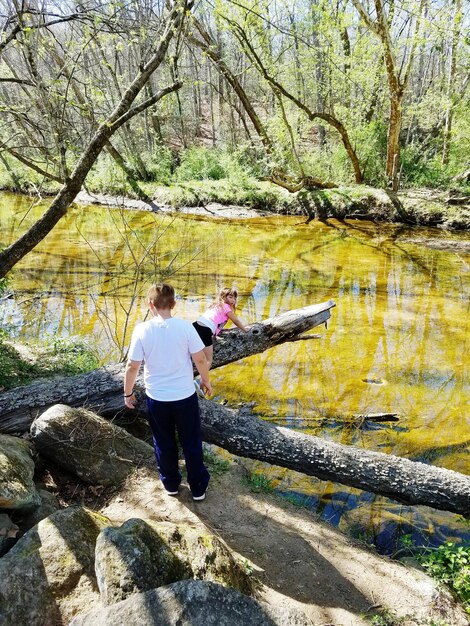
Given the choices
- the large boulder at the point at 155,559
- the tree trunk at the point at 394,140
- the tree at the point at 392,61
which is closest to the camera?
the large boulder at the point at 155,559

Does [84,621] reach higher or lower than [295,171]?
lower

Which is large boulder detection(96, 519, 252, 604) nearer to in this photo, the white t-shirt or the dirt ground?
the dirt ground

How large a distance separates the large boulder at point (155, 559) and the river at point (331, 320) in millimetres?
2136

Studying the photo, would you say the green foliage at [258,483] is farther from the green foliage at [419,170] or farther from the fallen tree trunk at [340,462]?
the green foliage at [419,170]

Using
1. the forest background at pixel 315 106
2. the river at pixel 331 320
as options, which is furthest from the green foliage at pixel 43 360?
the forest background at pixel 315 106

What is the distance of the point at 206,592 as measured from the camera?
2270mm

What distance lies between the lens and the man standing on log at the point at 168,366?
11.6 ft

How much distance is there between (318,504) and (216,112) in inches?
1764

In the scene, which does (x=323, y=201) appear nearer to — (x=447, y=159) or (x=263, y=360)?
(x=447, y=159)

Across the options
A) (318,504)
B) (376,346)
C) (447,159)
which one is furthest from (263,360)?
(447,159)

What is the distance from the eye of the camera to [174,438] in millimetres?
3920

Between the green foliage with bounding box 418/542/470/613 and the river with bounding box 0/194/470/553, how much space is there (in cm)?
58

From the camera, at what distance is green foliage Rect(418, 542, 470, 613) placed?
11.7 feet

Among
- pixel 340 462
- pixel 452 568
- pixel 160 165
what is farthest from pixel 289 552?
pixel 160 165
